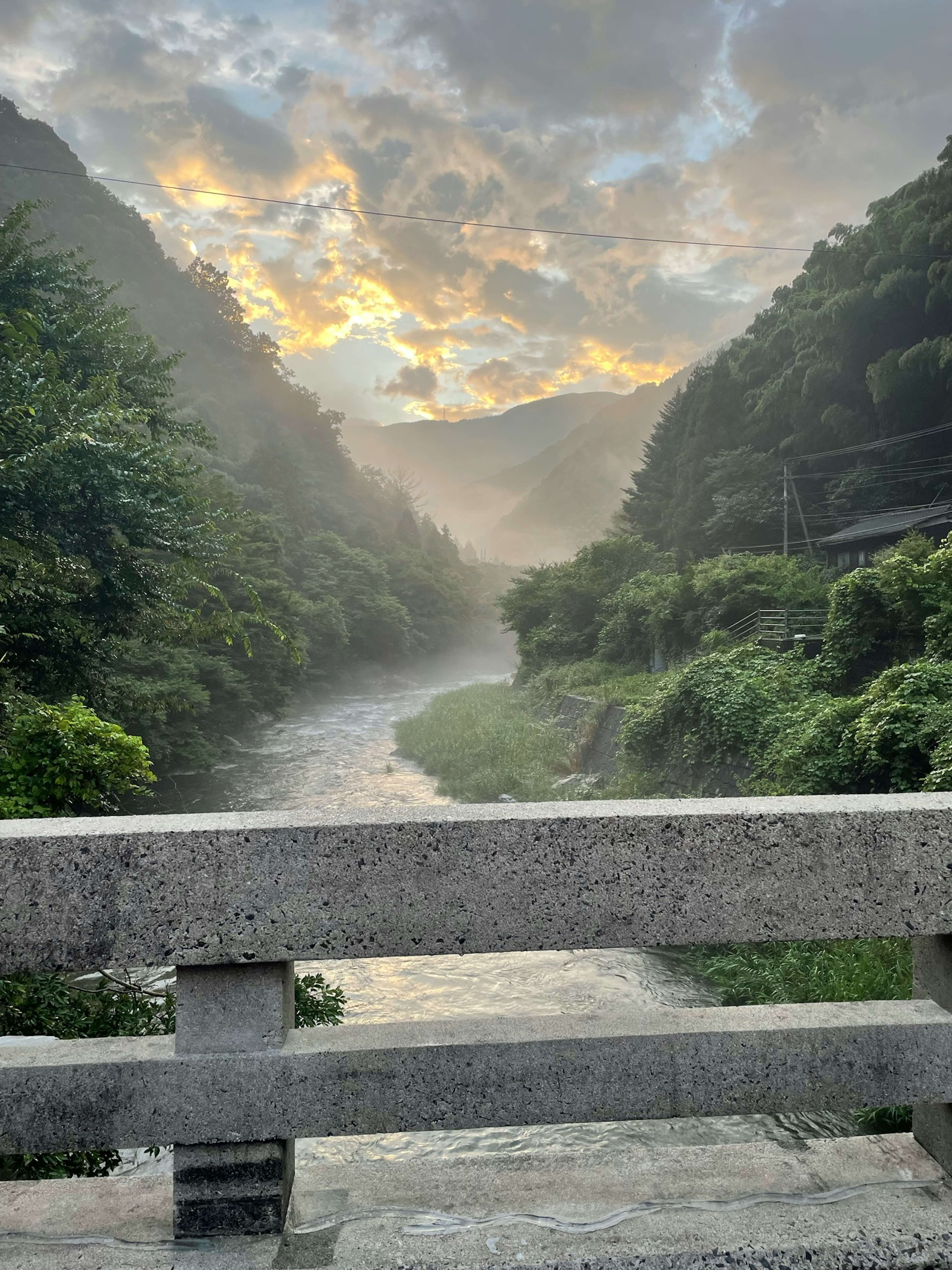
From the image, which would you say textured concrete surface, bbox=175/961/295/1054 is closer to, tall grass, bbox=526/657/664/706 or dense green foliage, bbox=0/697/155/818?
dense green foliage, bbox=0/697/155/818

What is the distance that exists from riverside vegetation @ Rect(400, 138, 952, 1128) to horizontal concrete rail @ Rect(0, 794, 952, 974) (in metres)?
4.28

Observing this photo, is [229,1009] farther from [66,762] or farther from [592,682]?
[592,682]

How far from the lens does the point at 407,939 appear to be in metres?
A: 1.36

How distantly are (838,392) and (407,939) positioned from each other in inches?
1431

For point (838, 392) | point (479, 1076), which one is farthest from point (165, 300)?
point (479, 1076)

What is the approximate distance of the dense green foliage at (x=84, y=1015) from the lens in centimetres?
312

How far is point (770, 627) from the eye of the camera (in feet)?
70.8

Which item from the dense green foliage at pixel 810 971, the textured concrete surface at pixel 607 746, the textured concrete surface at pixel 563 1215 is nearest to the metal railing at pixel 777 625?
the textured concrete surface at pixel 607 746

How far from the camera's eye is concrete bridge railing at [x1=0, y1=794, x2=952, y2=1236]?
1.32 m

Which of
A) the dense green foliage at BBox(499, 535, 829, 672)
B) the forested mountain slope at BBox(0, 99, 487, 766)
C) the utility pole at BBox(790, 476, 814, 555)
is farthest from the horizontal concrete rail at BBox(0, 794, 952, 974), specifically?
the utility pole at BBox(790, 476, 814, 555)

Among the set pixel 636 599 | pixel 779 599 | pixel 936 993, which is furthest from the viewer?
pixel 636 599

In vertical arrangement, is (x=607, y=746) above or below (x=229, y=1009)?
below

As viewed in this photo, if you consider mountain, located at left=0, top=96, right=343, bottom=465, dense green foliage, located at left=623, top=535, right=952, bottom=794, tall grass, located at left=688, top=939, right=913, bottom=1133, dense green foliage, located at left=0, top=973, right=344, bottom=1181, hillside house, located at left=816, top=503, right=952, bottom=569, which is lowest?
tall grass, located at left=688, top=939, right=913, bottom=1133

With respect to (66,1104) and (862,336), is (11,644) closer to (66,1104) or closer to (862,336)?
(66,1104)
